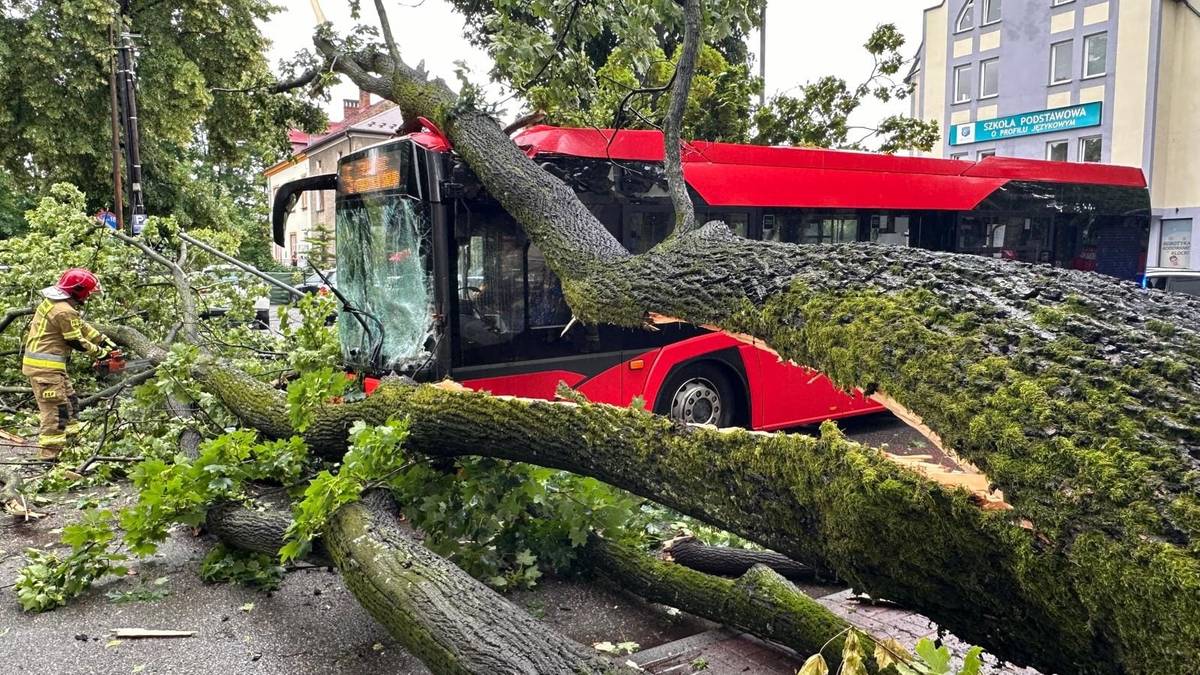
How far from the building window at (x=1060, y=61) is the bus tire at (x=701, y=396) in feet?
104

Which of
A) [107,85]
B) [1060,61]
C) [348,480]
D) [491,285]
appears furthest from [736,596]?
[1060,61]

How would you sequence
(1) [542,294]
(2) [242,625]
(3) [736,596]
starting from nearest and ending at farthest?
(3) [736,596] < (2) [242,625] < (1) [542,294]

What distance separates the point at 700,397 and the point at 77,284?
5624 mm

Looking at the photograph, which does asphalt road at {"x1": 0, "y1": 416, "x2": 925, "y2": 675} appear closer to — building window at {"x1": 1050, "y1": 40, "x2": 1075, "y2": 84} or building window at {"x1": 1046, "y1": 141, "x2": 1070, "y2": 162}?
building window at {"x1": 1046, "y1": 141, "x2": 1070, "y2": 162}

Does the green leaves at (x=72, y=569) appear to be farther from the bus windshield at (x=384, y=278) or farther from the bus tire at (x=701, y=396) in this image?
the bus tire at (x=701, y=396)

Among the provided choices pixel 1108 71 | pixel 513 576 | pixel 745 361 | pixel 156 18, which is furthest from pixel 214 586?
pixel 1108 71

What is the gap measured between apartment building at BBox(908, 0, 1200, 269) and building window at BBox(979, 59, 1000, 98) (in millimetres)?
43

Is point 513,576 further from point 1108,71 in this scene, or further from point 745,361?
point 1108,71

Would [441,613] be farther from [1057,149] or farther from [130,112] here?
[1057,149]

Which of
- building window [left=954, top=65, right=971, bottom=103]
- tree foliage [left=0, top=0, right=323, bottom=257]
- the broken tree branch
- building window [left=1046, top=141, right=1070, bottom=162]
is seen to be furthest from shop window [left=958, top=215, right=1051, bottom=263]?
building window [left=954, top=65, right=971, bottom=103]

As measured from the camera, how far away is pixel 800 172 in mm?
8578

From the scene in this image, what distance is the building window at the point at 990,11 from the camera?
118 feet

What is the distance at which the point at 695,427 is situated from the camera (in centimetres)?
287

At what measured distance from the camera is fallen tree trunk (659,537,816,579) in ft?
14.8
